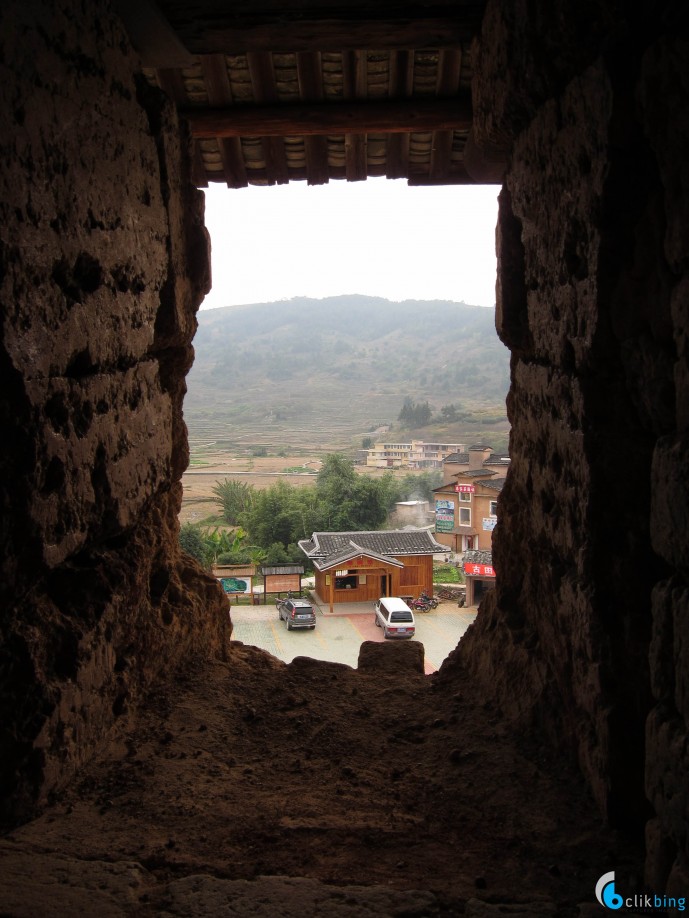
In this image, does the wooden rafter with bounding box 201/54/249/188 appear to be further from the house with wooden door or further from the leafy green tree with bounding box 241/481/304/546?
the leafy green tree with bounding box 241/481/304/546

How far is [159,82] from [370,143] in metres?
1.20

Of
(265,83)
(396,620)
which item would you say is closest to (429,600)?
(396,620)

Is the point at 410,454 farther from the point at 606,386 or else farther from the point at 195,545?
the point at 606,386

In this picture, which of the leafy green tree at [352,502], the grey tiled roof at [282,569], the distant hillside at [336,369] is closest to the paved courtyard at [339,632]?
the grey tiled roof at [282,569]

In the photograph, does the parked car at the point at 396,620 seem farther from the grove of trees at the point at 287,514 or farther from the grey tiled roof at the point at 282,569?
the grove of trees at the point at 287,514

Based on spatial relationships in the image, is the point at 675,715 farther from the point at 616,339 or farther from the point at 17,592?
the point at 17,592

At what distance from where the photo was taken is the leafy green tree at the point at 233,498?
24266 millimetres

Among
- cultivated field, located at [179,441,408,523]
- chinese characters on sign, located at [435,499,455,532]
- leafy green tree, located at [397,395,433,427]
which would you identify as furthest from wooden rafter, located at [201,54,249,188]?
leafy green tree, located at [397,395,433,427]


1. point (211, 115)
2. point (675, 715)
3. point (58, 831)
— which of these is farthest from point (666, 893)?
point (211, 115)

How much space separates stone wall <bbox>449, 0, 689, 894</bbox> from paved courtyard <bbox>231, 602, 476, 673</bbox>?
802 cm

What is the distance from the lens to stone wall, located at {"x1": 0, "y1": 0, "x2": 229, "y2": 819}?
2.14 metres

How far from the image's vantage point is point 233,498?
2542 cm

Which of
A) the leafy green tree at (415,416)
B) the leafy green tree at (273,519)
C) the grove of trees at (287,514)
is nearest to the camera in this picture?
the grove of trees at (287,514)

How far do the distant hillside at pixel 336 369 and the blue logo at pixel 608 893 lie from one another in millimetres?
38672
